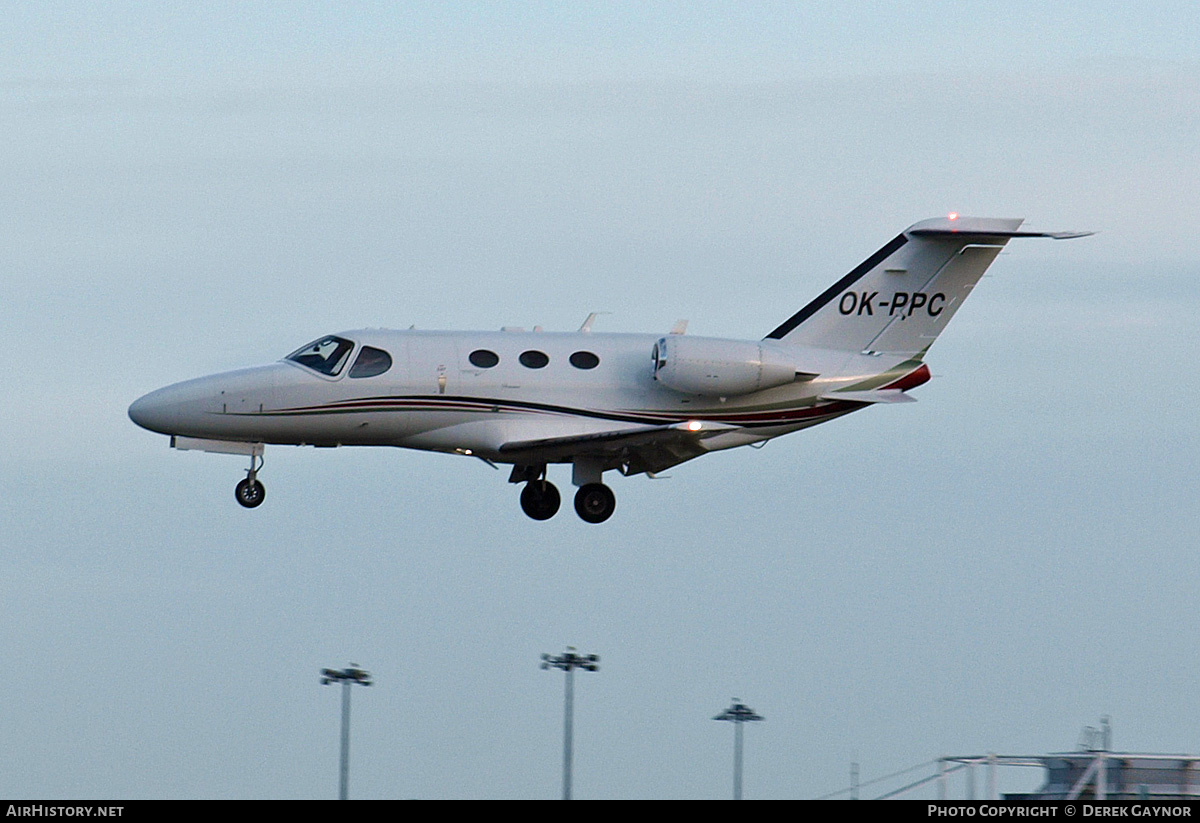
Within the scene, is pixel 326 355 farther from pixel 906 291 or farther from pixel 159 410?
pixel 906 291

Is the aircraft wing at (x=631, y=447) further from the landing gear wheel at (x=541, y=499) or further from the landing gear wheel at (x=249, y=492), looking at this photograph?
the landing gear wheel at (x=249, y=492)

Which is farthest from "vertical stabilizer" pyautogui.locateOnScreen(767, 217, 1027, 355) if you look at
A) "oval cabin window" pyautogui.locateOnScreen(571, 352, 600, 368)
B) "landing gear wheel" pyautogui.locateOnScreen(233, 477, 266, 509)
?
"landing gear wheel" pyautogui.locateOnScreen(233, 477, 266, 509)

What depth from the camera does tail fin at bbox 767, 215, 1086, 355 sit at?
37031mm

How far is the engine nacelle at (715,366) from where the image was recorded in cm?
3456

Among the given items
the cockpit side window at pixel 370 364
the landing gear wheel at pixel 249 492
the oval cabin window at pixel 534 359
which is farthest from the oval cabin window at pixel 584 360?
the landing gear wheel at pixel 249 492

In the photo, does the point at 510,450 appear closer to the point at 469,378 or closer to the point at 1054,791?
the point at 469,378

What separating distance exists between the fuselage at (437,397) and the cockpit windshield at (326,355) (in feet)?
0.08

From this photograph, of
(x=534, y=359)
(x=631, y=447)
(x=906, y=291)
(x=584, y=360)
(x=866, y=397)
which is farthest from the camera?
(x=906, y=291)

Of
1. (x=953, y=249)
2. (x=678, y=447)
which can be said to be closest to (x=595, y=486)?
(x=678, y=447)

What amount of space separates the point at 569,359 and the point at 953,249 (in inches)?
307

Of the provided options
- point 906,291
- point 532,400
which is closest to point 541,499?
point 532,400

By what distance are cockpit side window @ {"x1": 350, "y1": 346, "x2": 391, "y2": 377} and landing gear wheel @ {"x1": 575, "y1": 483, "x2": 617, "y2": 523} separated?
13.9 ft

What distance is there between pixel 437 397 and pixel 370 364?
1327mm

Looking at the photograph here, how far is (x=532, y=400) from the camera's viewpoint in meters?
34.7
